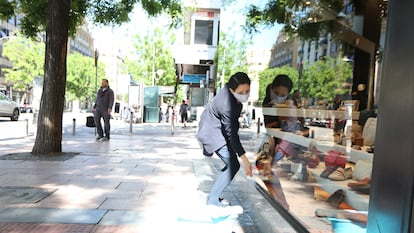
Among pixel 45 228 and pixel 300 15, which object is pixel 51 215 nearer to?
pixel 45 228

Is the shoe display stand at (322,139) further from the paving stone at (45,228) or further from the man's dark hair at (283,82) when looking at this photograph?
the paving stone at (45,228)

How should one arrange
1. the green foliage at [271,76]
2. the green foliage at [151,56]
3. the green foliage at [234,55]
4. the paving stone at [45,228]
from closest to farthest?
the paving stone at [45,228], the green foliage at [271,76], the green foliage at [234,55], the green foliage at [151,56]

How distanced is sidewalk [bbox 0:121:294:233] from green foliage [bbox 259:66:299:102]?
3.42 feet

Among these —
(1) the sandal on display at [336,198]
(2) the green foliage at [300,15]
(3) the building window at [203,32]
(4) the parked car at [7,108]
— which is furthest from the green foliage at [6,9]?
(3) the building window at [203,32]

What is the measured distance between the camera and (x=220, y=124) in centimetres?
420

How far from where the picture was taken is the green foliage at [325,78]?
5881 mm

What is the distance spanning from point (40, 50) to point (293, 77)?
179 ft

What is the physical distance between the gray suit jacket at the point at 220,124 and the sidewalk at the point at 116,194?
93 centimetres

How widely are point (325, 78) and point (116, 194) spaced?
3946mm

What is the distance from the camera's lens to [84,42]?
9906 centimetres

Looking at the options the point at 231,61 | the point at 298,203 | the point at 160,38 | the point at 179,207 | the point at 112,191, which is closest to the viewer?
the point at 298,203

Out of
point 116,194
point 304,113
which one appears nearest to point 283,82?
point 304,113

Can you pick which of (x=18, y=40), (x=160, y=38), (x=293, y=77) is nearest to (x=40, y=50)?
(x=18, y=40)

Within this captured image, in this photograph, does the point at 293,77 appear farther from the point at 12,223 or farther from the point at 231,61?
the point at 12,223
